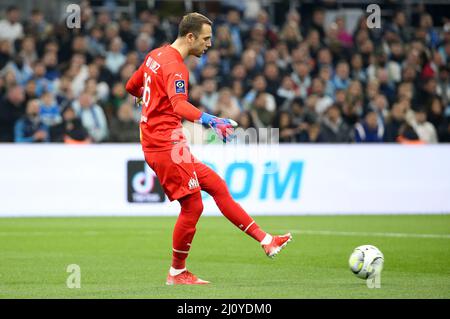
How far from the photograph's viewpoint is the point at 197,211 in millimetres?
9570

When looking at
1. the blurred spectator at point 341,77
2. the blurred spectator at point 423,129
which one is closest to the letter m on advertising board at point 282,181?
the blurred spectator at point 423,129

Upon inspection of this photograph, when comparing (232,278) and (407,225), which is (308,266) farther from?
(407,225)

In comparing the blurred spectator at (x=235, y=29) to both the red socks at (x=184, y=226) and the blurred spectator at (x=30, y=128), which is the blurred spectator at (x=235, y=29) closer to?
the blurred spectator at (x=30, y=128)

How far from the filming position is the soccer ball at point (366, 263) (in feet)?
30.9

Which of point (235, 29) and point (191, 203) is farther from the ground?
point (235, 29)

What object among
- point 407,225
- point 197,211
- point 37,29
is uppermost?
point 37,29

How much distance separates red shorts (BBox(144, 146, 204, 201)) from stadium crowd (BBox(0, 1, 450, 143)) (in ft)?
33.8

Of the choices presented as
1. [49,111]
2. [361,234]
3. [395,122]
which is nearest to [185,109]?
[361,234]

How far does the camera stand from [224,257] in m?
12.2

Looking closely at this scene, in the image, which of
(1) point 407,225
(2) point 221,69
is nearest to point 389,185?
(1) point 407,225

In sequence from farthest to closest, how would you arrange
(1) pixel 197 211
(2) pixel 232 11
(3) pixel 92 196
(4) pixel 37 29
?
1. (2) pixel 232 11
2. (4) pixel 37 29
3. (3) pixel 92 196
4. (1) pixel 197 211

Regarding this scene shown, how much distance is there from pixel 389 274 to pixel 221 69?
41.9 feet

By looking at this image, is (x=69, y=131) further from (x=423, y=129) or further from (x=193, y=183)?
(x=193, y=183)

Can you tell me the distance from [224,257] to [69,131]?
8.15 m
